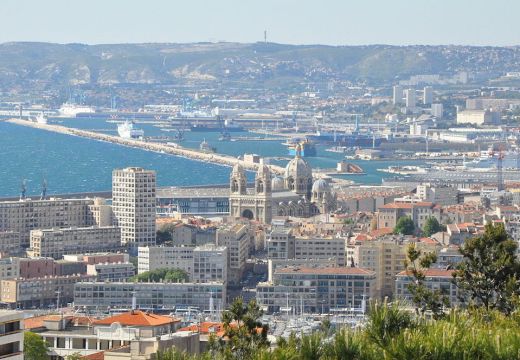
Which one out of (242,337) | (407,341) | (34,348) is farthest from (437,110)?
(407,341)

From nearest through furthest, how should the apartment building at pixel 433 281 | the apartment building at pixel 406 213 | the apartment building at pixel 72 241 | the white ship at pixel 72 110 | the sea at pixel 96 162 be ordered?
the apartment building at pixel 433 281, the apartment building at pixel 72 241, the apartment building at pixel 406 213, the sea at pixel 96 162, the white ship at pixel 72 110

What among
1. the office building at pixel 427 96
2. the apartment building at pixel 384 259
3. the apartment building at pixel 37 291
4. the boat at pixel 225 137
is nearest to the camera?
the apartment building at pixel 37 291

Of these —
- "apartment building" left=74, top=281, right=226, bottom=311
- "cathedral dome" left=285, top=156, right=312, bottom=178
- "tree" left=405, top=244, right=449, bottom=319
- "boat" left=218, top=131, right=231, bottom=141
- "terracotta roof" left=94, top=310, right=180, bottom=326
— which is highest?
"boat" left=218, top=131, right=231, bottom=141

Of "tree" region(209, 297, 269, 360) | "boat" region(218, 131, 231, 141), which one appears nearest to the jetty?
"boat" region(218, 131, 231, 141)

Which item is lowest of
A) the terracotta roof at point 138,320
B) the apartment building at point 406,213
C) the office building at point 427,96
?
the terracotta roof at point 138,320

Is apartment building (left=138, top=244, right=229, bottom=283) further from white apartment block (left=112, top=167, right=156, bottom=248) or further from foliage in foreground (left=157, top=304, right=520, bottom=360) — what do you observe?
foliage in foreground (left=157, top=304, right=520, bottom=360)

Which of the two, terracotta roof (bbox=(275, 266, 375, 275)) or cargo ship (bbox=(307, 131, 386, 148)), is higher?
cargo ship (bbox=(307, 131, 386, 148))

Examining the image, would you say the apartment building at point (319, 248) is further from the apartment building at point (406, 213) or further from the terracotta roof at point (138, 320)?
the terracotta roof at point (138, 320)

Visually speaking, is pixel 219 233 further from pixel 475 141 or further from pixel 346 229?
pixel 475 141

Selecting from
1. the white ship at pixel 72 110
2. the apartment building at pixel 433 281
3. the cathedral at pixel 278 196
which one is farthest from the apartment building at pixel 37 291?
the white ship at pixel 72 110
